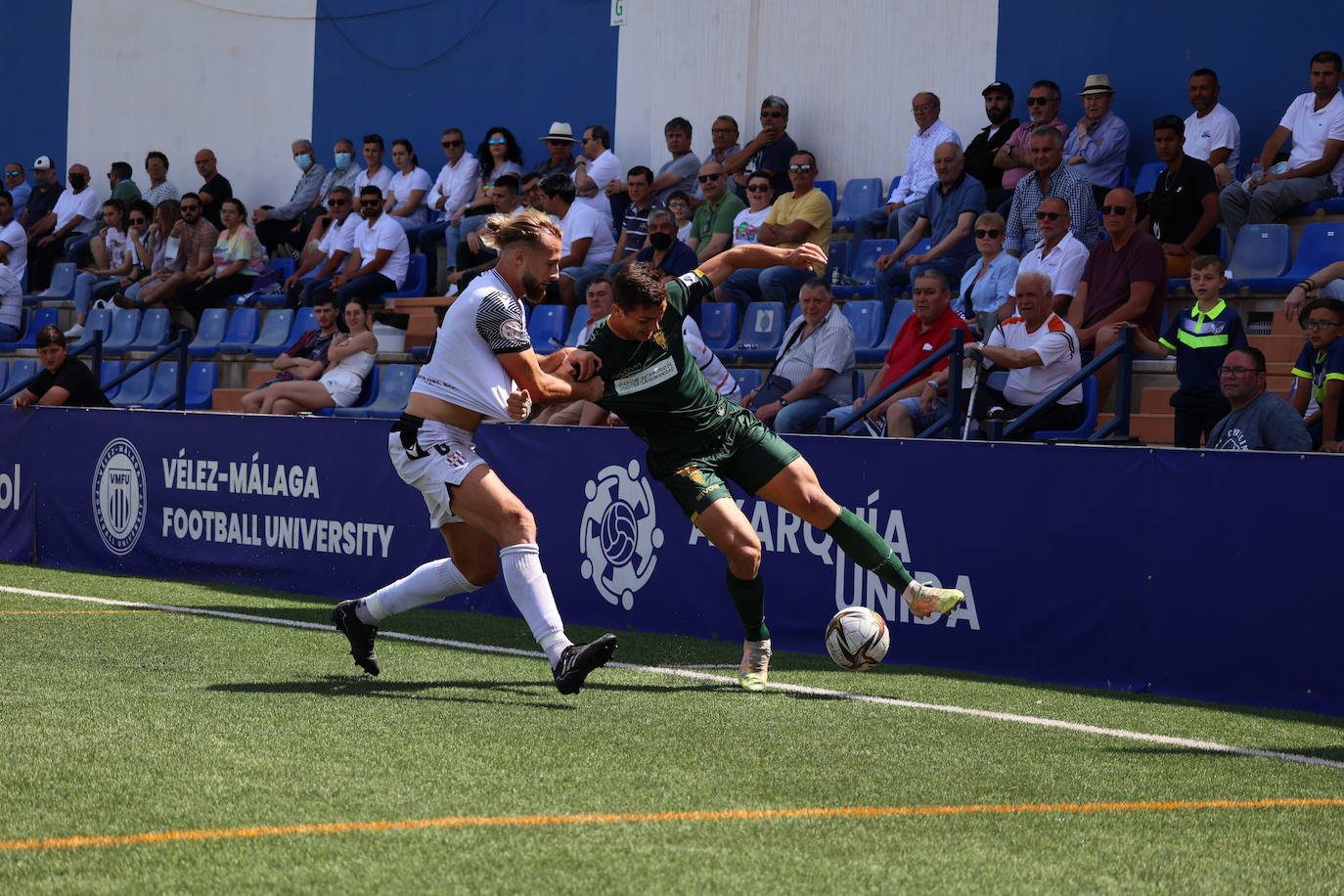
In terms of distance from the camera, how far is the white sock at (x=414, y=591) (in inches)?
293

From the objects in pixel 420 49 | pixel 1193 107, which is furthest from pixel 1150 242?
pixel 420 49

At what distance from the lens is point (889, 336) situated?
13250 mm

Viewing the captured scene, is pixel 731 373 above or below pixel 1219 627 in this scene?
above

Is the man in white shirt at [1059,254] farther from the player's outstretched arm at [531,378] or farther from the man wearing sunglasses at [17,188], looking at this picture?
the man wearing sunglasses at [17,188]

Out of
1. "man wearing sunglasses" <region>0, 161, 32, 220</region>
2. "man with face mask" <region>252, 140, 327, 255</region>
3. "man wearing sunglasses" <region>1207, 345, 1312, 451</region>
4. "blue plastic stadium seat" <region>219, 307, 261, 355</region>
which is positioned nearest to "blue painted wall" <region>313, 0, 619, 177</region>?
"man with face mask" <region>252, 140, 327, 255</region>

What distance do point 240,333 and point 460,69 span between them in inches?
172

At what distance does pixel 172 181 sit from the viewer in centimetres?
2425

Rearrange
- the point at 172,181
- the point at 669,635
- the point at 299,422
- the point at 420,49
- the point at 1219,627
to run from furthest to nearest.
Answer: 1. the point at 172,181
2. the point at 420,49
3. the point at 299,422
4. the point at 669,635
5. the point at 1219,627

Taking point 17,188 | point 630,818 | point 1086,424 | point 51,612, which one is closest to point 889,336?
point 1086,424

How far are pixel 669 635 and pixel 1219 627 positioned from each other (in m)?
3.46

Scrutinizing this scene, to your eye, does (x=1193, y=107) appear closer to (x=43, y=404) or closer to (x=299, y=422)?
(x=299, y=422)

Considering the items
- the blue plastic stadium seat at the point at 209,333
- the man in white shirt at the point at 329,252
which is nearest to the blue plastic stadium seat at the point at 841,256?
the man in white shirt at the point at 329,252

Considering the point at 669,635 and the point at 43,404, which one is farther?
the point at 43,404

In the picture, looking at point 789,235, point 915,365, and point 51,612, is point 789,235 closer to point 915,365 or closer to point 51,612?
point 915,365
